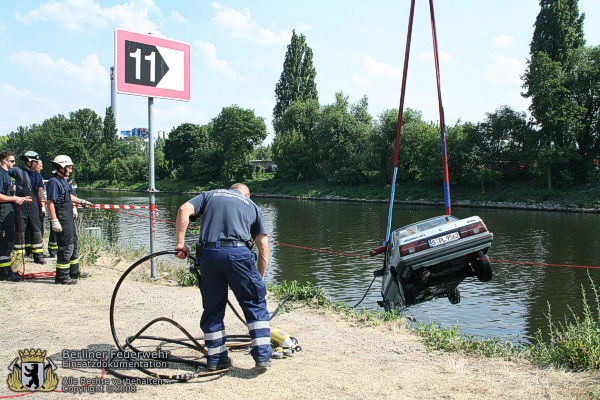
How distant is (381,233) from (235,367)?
19041 millimetres

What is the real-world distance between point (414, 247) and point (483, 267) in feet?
3.52

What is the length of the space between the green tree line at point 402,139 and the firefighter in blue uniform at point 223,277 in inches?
1618

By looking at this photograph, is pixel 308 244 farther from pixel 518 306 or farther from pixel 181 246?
pixel 181 246

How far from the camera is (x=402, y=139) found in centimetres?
5309

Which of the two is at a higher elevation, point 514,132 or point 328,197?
point 514,132

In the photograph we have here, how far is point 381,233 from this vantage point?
2306 cm

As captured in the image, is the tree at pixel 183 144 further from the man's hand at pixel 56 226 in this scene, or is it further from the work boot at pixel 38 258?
the man's hand at pixel 56 226

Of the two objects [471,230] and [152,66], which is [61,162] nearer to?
[152,66]

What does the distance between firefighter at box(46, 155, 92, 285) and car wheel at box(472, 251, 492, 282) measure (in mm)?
6175

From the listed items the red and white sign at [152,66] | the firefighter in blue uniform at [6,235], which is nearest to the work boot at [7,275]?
the firefighter in blue uniform at [6,235]

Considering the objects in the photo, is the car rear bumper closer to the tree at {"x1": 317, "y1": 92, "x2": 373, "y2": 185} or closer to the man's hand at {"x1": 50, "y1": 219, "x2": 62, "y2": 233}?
the man's hand at {"x1": 50, "y1": 219, "x2": 62, "y2": 233}

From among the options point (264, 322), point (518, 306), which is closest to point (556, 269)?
Result: point (518, 306)

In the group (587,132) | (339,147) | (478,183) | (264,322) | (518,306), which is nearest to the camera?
(264,322)

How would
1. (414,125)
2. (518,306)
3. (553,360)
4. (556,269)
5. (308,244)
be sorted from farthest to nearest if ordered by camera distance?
1. (414,125)
2. (308,244)
3. (556,269)
4. (518,306)
5. (553,360)
